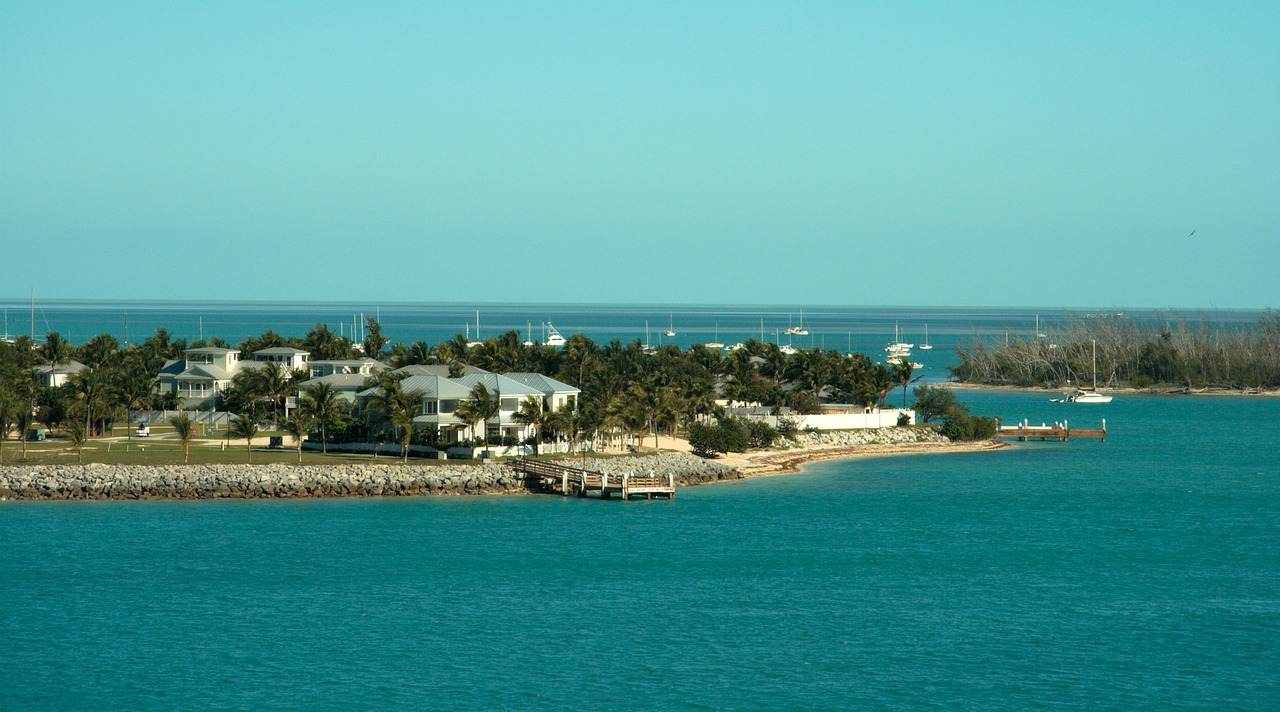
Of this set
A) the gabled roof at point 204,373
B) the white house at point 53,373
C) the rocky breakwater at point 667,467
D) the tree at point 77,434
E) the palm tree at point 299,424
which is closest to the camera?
the tree at point 77,434

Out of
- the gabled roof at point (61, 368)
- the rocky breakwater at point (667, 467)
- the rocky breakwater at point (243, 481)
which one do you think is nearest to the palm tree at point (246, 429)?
the rocky breakwater at point (243, 481)

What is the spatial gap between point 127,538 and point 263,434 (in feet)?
97.3

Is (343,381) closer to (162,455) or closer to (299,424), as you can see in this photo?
(162,455)

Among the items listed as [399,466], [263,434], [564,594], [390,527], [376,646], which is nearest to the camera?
[376,646]

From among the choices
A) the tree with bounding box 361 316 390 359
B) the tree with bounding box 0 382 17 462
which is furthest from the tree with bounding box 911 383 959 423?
the tree with bounding box 0 382 17 462

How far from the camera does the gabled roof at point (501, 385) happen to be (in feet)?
275

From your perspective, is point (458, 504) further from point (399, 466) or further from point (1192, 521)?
point (1192, 521)

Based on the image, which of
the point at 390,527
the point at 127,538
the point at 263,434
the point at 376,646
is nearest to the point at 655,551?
Answer: the point at 390,527

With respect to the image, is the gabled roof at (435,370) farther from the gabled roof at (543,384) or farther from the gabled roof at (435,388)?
the gabled roof at (435,388)

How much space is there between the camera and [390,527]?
65375 millimetres

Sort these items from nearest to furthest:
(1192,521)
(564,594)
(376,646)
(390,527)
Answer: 1. (376,646)
2. (564,594)
3. (390,527)
4. (1192,521)

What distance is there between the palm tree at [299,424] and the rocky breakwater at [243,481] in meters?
2.11

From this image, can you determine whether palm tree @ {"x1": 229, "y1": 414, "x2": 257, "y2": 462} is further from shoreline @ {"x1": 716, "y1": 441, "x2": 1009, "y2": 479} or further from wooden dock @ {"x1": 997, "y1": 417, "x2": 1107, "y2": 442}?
wooden dock @ {"x1": 997, "y1": 417, "x2": 1107, "y2": 442}

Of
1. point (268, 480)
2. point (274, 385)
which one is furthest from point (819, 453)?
point (268, 480)
